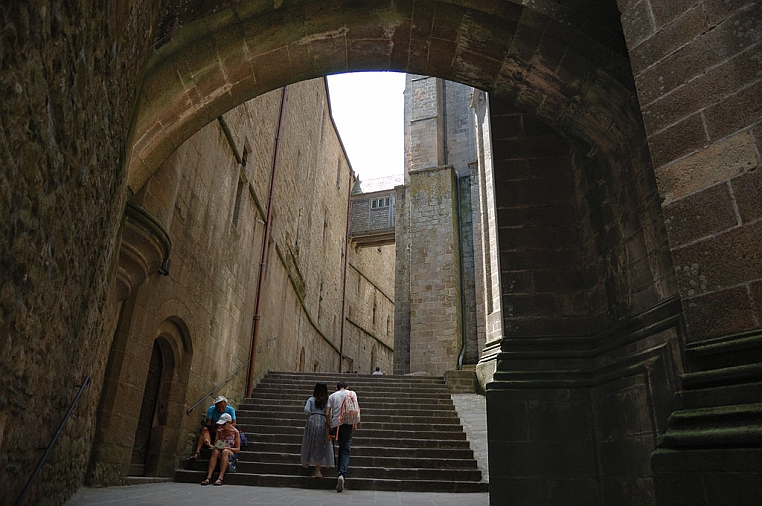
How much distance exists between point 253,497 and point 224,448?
1984 mm

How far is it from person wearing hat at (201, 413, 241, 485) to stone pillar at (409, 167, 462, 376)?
9.86m

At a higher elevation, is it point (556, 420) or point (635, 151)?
point (635, 151)

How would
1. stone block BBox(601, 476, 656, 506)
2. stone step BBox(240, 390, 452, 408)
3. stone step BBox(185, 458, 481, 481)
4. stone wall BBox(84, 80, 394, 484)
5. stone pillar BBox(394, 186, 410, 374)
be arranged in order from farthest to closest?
stone pillar BBox(394, 186, 410, 374) → stone step BBox(240, 390, 452, 408) → stone step BBox(185, 458, 481, 481) → stone wall BBox(84, 80, 394, 484) → stone block BBox(601, 476, 656, 506)

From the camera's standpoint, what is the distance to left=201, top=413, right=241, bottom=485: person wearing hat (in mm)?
6611

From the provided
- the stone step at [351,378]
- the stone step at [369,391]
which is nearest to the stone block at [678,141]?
the stone step at [369,391]

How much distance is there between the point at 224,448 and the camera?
6.85m

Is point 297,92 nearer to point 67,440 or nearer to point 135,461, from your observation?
point 135,461

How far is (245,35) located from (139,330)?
363 cm

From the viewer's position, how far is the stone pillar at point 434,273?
661 inches

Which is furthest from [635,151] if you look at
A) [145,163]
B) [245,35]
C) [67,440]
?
[67,440]

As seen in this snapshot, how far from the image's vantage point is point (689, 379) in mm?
2549

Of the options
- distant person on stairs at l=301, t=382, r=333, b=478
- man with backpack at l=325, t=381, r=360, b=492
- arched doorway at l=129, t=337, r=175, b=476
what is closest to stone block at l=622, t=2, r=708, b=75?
man with backpack at l=325, t=381, r=360, b=492

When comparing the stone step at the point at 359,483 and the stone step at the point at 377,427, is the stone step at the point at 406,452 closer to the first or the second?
the stone step at the point at 377,427

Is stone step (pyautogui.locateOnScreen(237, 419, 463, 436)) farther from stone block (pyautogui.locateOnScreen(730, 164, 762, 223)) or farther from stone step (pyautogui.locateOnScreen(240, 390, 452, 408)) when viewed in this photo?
stone block (pyautogui.locateOnScreen(730, 164, 762, 223))
